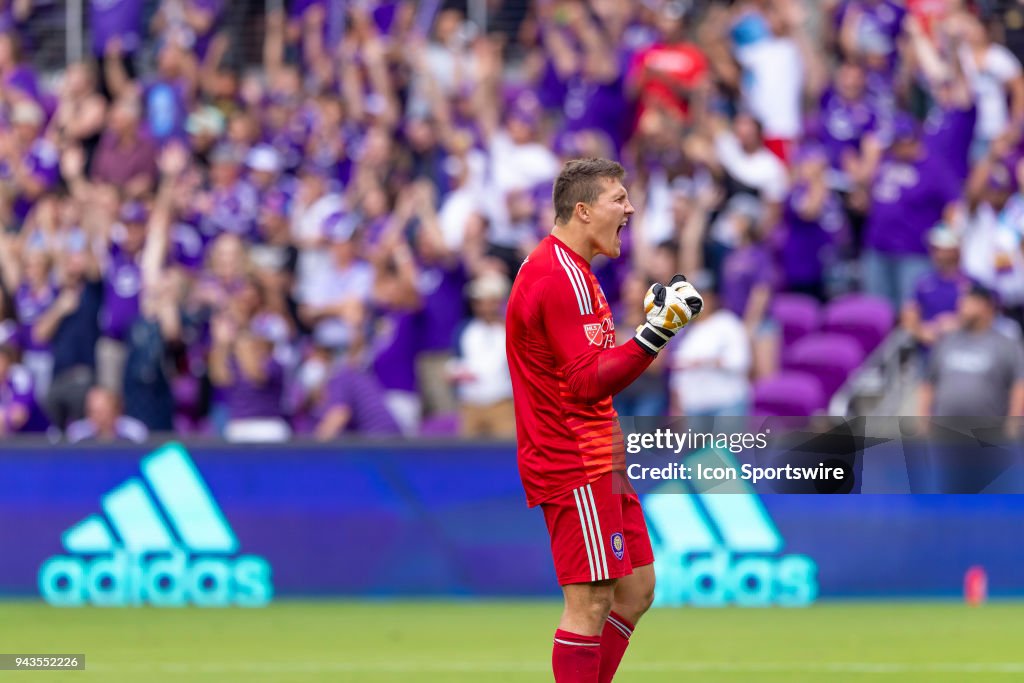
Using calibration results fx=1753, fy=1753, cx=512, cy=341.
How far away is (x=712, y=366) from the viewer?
45.6ft

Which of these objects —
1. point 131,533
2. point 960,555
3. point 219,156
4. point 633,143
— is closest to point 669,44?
point 633,143

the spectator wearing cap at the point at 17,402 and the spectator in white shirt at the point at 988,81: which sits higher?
the spectator in white shirt at the point at 988,81

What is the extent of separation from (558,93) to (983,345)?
6.34 metres

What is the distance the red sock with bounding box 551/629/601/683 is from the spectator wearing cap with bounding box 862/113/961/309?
8902 mm

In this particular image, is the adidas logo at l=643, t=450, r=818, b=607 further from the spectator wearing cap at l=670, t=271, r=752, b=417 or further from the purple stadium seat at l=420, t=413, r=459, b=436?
the purple stadium seat at l=420, t=413, r=459, b=436

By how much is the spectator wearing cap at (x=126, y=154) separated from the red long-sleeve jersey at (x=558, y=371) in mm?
11715

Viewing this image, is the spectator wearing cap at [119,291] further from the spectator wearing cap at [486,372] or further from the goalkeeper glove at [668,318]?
the goalkeeper glove at [668,318]

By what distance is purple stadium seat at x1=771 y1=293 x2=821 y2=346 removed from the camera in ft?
48.9

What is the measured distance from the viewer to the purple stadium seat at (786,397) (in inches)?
553

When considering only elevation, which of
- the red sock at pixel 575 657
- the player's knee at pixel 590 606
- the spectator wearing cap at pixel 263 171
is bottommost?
the red sock at pixel 575 657

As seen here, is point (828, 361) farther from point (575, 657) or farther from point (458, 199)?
point (575, 657)

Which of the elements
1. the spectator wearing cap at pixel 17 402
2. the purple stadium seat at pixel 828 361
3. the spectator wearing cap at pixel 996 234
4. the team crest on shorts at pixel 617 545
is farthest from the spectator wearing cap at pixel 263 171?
the team crest on shorts at pixel 617 545

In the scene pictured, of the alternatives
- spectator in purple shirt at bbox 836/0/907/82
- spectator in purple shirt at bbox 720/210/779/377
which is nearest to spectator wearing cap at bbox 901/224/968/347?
spectator in purple shirt at bbox 720/210/779/377

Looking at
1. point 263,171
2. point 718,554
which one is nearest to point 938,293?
point 718,554
